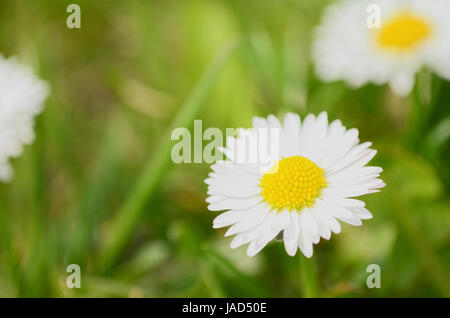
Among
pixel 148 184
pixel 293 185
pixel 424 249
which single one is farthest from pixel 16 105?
pixel 424 249

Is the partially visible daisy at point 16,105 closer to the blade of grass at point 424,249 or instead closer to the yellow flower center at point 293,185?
the yellow flower center at point 293,185

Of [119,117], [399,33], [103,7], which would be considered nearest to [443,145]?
[399,33]

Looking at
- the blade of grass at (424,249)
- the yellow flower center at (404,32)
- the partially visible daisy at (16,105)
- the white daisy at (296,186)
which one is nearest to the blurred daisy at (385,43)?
the yellow flower center at (404,32)

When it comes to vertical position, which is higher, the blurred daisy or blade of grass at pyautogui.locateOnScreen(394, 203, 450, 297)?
the blurred daisy

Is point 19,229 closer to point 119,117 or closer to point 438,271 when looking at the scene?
point 119,117

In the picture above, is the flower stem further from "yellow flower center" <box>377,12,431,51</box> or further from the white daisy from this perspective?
"yellow flower center" <box>377,12,431,51</box>

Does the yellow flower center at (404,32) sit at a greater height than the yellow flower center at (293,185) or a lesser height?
greater

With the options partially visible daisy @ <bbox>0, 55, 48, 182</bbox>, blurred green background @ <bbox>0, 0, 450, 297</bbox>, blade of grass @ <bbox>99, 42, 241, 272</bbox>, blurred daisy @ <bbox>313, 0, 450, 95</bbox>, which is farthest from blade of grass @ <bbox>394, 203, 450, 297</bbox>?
partially visible daisy @ <bbox>0, 55, 48, 182</bbox>
